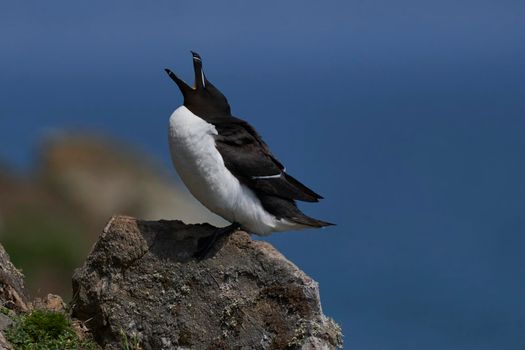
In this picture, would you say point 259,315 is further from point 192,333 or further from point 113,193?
point 113,193

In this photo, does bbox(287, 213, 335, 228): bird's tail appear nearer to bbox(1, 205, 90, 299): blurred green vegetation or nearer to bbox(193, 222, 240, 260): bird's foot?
bbox(193, 222, 240, 260): bird's foot

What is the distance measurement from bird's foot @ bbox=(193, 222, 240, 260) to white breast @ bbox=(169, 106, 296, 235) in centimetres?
20

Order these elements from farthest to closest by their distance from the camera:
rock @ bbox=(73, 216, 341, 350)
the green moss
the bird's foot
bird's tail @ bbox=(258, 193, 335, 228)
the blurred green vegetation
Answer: the blurred green vegetation
bird's tail @ bbox=(258, 193, 335, 228)
the bird's foot
rock @ bbox=(73, 216, 341, 350)
the green moss

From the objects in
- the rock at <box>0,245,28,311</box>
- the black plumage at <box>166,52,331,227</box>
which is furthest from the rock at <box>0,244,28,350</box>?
the black plumage at <box>166,52,331,227</box>

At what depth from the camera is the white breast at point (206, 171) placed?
9914mm

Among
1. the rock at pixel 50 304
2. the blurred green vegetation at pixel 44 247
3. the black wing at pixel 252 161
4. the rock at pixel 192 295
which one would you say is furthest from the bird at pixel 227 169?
the blurred green vegetation at pixel 44 247

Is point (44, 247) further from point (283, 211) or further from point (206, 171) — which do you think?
point (206, 171)

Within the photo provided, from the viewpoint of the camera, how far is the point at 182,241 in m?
10.0

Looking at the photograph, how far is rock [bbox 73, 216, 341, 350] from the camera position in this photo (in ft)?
31.4

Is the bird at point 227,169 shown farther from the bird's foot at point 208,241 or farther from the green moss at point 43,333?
the green moss at point 43,333

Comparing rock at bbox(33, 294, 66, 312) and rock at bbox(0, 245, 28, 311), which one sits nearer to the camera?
rock at bbox(0, 245, 28, 311)

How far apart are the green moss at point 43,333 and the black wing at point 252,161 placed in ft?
6.98

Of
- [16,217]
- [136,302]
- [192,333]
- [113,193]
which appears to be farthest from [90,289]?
[113,193]

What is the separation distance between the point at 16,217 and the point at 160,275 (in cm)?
1257
